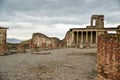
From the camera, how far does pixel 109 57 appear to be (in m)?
6.34

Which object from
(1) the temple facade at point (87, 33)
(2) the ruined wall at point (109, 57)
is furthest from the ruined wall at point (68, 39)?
(2) the ruined wall at point (109, 57)

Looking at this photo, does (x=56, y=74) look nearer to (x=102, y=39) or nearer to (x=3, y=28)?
(x=102, y=39)

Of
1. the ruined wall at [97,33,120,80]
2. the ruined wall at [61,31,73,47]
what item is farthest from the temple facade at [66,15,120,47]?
the ruined wall at [97,33,120,80]

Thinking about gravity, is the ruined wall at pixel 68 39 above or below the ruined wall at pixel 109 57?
above

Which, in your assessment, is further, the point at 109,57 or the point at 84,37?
the point at 84,37

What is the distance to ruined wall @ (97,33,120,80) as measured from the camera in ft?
20.2

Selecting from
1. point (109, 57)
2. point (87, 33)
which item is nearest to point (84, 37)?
point (87, 33)

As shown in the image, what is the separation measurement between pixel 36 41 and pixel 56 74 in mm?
43820

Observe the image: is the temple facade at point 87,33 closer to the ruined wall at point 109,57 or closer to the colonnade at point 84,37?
the colonnade at point 84,37

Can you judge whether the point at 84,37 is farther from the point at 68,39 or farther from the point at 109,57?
the point at 109,57

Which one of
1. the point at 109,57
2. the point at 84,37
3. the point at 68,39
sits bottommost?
the point at 109,57

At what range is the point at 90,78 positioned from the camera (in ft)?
34.0

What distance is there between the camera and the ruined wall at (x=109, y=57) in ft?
20.2

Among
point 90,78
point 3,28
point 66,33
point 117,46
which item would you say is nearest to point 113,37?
point 117,46
